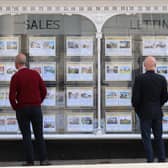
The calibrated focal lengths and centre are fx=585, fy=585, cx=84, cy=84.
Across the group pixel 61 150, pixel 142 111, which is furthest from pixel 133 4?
pixel 61 150

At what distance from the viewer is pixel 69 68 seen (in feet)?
32.6

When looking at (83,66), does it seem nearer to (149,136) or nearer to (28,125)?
(28,125)

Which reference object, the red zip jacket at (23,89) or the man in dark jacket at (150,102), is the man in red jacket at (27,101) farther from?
the man in dark jacket at (150,102)

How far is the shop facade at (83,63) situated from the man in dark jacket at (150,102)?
4.16ft

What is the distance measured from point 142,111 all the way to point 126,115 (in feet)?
4.71

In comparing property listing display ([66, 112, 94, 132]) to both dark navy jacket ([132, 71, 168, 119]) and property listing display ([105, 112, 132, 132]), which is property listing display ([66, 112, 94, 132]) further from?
dark navy jacket ([132, 71, 168, 119])

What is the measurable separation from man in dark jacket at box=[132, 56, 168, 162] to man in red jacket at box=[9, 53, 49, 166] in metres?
1.43

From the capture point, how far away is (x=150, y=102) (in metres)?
8.52

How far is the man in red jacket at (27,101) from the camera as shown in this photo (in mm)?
8523

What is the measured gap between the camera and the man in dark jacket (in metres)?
8.51

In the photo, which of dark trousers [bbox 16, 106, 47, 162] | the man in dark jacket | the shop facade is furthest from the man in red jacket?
the man in dark jacket

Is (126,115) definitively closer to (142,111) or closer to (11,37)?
(142,111)

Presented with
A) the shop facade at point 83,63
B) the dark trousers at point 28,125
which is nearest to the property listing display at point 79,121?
the shop facade at point 83,63

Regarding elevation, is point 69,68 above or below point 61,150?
above
